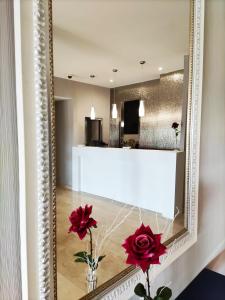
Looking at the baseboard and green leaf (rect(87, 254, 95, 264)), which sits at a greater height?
green leaf (rect(87, 254, 95, 264))

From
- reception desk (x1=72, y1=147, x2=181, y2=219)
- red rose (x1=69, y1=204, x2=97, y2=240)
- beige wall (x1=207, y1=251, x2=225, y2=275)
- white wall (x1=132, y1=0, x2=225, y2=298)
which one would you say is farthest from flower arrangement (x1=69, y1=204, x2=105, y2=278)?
beige wall (x1=207, y1=251, x2=225, y2=275)

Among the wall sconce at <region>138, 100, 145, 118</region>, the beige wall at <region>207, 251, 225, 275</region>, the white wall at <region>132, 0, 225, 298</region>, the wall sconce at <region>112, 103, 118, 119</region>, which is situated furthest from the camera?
the beige wall at <region>207, 251, 225, 275</region>

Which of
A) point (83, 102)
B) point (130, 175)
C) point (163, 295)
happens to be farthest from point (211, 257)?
point (83, 102)

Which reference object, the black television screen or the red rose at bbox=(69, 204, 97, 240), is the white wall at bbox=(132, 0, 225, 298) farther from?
the red rose at bbox=(69, 204, 97, 240)

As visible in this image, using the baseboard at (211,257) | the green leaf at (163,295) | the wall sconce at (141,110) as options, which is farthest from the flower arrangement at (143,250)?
the baseboard at (211,257)

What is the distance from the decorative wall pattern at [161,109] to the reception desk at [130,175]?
0.21 ft

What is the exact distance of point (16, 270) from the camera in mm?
592

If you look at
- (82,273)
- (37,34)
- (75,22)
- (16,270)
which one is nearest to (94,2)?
(75,22)

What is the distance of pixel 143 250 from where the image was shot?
642 mm

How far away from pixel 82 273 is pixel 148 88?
923 mm

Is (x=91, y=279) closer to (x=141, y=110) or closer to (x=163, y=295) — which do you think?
(x=163, y=295)

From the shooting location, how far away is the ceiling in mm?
747

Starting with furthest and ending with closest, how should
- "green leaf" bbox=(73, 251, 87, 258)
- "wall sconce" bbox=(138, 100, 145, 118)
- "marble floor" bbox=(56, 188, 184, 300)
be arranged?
"wall sconce" bbox=(138, 100, 145, 118) < "green leaf" bbox=(73, 251, 87, 258) < "marble floor" bbox=(56, 188, 184, 300)

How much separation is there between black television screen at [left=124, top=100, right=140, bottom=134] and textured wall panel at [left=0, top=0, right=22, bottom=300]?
61cm
